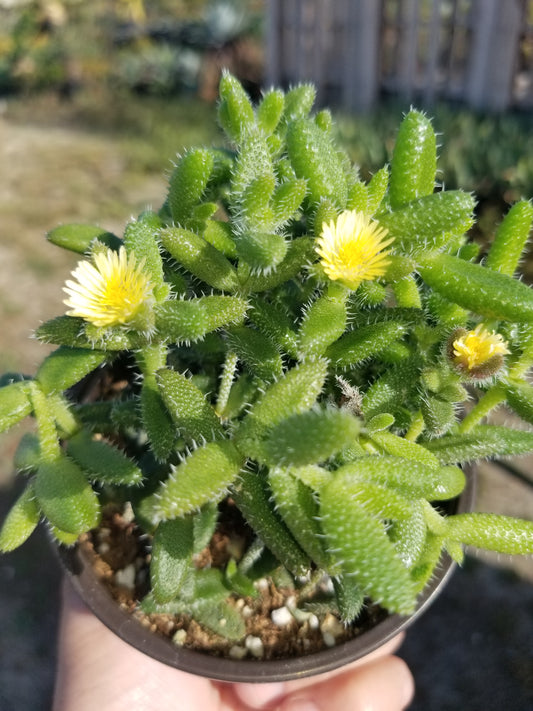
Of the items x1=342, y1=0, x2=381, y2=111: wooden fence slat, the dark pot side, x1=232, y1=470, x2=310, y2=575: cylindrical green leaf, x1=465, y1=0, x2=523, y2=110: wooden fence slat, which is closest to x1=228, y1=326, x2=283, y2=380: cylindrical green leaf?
x1=232, y1=470, x2=310, y2=575: cylindrical green leaf

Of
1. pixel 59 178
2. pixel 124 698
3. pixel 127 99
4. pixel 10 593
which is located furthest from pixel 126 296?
pixel 127 99

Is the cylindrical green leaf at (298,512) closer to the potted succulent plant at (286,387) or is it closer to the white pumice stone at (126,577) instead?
the potted succulent plant at (286,387)

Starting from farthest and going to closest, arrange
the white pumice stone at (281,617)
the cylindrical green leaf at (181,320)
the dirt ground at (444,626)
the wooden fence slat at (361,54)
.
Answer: the wooden fence slat at (361,54) → the dirt ground at (444,626) → the white pumice stone at (281,617) → the cylindrical green leaf at (181,320)

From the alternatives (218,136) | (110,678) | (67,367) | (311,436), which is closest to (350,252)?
(311,436)

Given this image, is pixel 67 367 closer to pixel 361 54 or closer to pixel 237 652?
pixel 237 652

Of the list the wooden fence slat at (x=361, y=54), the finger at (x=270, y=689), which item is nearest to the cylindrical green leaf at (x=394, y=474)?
the finger at (x=270, y=689)

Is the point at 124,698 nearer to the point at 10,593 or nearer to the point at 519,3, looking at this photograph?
the point at 10,593
